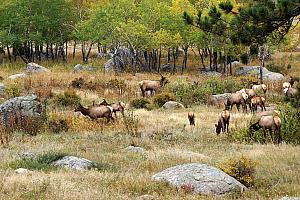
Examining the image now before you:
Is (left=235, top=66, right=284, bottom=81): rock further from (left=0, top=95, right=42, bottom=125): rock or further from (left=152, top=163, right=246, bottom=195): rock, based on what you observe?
(left=152, top=163, right=246, bottom=195): rock

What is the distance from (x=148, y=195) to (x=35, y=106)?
10.5 meters

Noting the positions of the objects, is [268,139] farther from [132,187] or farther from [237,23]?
[132,187]

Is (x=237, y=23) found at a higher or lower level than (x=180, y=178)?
higher

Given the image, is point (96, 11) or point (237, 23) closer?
point (237, 23)

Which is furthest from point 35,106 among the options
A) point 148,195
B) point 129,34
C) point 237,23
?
point 129,34

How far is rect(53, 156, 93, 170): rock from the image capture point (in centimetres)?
1065

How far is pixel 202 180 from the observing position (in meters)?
8.82

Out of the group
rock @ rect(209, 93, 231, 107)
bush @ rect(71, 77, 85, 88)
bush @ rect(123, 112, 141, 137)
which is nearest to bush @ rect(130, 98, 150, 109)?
rock @ rect(209, 93, 231, 107)

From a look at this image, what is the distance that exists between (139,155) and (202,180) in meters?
3.71

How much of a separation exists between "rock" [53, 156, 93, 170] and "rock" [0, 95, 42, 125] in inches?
259

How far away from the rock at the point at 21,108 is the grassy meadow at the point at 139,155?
69cm

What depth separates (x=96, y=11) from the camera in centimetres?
4944

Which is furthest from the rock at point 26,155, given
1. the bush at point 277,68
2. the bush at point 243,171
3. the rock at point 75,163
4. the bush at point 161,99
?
the bush at point 277,68

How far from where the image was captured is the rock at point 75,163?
419 inches
